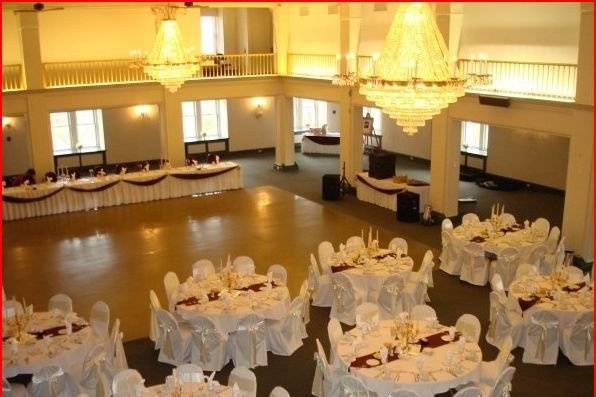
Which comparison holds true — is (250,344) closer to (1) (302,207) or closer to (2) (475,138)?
(1) (302,207)

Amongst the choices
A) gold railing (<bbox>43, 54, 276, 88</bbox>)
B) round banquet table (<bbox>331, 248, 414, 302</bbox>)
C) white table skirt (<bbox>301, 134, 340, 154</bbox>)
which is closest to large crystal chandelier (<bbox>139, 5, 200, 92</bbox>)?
gold railing (<bbox>43, 54, 276, 88</bbox>)

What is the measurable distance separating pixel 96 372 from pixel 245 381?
2.22m

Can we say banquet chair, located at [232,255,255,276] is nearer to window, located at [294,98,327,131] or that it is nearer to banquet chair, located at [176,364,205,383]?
banquet chair, located at [176,364,205,383]

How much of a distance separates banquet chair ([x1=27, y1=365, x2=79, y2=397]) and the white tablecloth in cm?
1098

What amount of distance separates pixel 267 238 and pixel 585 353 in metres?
7.81

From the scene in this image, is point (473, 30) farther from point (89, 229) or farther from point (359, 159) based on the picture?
point (89, 229)

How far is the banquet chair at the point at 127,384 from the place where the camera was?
7.00m

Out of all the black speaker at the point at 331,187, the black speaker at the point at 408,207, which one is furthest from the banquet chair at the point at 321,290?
the black speaker at the point at 331,187

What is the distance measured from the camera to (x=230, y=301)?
30.9 feet

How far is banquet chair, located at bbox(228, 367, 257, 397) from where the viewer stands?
707 cm

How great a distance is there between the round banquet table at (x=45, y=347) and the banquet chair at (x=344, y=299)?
387 cm

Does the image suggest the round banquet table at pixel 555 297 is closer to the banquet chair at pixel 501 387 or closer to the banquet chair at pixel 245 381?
the banquet chair at pixel 501 387

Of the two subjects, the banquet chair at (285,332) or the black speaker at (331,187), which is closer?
the banquet chair at (285,332)

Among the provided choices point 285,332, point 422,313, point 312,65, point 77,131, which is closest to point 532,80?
point 422,313
